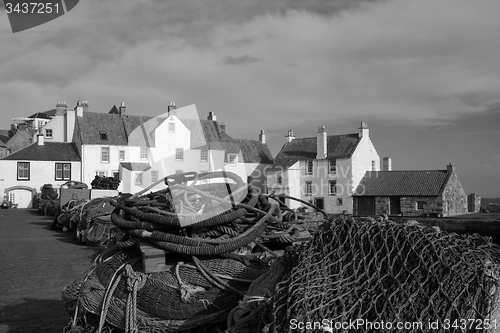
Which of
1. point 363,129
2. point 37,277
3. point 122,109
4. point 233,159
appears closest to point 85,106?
point 122,109

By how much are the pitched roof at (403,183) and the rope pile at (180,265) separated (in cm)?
4364

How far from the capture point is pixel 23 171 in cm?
4381

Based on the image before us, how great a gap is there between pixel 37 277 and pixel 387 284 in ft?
24.9

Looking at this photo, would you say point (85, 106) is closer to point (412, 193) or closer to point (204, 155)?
point (204, 155)

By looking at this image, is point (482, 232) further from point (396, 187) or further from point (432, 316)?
point (396, 187)

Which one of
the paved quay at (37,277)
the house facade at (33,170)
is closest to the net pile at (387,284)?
the paved quay at (37,277)

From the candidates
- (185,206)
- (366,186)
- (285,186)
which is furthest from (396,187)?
(185,206)

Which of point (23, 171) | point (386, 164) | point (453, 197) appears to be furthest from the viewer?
point (386, 164)

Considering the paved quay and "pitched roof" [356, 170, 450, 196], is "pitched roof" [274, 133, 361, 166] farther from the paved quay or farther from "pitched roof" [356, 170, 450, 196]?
the paved quay

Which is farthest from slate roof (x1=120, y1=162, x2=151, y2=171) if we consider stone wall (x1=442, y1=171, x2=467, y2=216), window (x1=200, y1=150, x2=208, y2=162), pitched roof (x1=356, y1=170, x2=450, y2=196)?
stone wall (x1=442, y1=171, x2=467, y2=216)

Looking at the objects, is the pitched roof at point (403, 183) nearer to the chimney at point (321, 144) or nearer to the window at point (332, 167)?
the window at point (332, 167)

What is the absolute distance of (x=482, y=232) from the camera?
24.0 feet

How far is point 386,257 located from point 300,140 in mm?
52016

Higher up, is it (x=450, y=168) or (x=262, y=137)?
(x=262, y=137)
